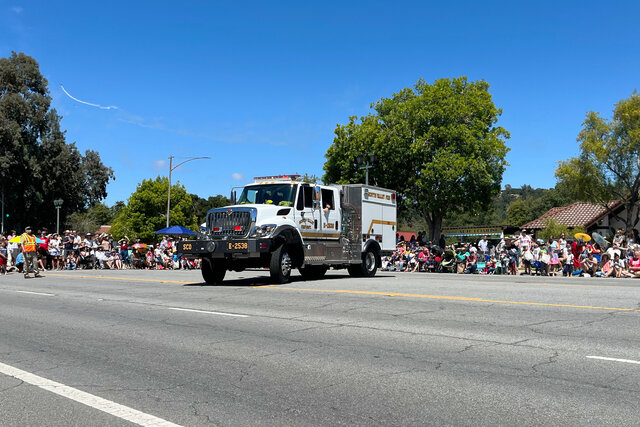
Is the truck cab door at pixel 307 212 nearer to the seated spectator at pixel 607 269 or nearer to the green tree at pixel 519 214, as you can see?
the seated spectator at pixel 607 269

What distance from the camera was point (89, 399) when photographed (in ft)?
17.2

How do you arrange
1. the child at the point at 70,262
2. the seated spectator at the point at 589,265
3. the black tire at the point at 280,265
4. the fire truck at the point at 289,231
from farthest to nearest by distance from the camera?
the child at the point at 70,262
the seated spectator at the point at 589,265
the black tire at the point at 280,265
the fire truck at the point at 289,231

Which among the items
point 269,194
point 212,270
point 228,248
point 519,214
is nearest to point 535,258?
point 269,194

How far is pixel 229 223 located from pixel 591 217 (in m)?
48.2

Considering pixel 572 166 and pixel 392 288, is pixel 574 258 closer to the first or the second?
pixel 392 288

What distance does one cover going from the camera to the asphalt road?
482 cm

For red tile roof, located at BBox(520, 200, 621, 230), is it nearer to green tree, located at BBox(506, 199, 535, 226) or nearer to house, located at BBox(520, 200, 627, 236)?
house, located at BBox(520, 200, 627, 236)

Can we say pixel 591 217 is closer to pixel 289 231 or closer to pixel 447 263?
pixel 447 263

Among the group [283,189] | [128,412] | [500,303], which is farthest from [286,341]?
[283,189]

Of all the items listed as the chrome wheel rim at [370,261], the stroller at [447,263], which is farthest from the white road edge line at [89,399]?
the stroller at [447,263]

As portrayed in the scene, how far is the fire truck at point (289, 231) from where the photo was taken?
1611 centimetres

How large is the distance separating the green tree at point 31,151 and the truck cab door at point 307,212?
42.4 meters

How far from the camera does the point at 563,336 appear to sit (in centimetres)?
794

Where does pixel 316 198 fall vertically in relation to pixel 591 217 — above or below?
below
